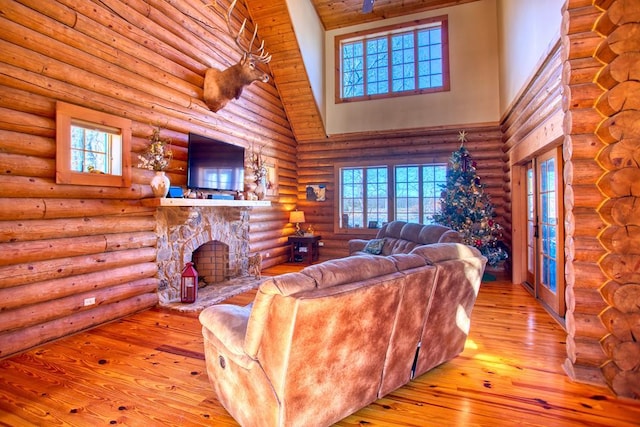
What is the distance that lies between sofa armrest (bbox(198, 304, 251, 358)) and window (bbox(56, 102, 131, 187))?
2.29m

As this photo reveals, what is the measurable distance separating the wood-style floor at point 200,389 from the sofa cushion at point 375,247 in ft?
7.48

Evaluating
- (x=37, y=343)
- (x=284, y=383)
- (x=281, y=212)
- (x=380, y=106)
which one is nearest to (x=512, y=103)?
(x=380, y=106)

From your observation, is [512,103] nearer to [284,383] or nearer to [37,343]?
[284,383]

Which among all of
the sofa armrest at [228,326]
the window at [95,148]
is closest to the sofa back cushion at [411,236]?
the sofa armrest at [228,326]

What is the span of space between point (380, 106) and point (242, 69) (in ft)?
11.6

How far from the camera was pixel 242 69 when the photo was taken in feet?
16.1

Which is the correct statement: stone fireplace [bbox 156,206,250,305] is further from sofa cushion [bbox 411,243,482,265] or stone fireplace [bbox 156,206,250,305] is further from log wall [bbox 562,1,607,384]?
log wall [bbox 562,1,607,384]

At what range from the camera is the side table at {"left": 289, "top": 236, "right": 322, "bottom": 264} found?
738cm

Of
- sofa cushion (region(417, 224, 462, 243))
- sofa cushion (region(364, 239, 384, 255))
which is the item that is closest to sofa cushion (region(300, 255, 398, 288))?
sofa cushion (region(417, 224, 462, 243))

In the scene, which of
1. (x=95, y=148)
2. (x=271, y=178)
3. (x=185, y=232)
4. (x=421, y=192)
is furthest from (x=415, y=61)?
(x=95, y=148)

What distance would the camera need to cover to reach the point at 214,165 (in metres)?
5.01

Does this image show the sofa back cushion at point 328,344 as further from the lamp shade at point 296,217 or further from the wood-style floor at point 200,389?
the lamp shade at point 296,217

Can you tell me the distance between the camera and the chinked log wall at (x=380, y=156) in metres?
6.71

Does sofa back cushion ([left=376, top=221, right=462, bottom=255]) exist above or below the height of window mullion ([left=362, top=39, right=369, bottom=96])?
below
